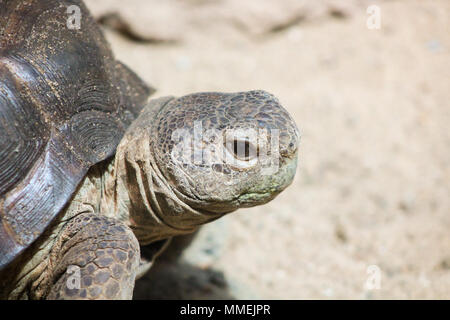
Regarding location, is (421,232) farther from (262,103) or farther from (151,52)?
(151,52)

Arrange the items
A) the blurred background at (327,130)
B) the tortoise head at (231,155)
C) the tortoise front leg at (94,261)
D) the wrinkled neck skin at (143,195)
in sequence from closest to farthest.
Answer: the tortoise front leg at (94,261) < the tortoise head at (231,155) < the wrinkled neck skin at (143,195) < the blurred background at (327,130)

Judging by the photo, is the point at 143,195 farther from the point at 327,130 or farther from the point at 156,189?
the point at 327,130

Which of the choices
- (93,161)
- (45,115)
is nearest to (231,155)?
(93,161)

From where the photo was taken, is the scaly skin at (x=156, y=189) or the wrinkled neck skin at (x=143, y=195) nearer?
the scaly skin at (x=156, y=189)

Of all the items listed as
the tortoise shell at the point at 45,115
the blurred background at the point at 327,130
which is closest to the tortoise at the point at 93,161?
the tortoise shell at the point at 45,115

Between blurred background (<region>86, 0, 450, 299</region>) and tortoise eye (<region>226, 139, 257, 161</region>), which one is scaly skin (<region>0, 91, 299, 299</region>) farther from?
blurred background (<region>86, 0, 450, 299</region>)

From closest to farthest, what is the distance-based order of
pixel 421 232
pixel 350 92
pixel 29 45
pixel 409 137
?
pixel 29 45, pixel 421 232, pixel 409 137, pixel 350 92

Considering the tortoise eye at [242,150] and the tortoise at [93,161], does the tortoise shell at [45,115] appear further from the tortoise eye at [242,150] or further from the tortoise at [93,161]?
the tortoise eye at [242,150]

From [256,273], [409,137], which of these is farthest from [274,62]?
[256,273]

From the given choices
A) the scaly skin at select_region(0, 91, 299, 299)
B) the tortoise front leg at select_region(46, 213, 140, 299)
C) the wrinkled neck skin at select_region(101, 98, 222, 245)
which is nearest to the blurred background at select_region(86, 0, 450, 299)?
the wrinkled neck skin at select_region(101, 98, 222, 245)
